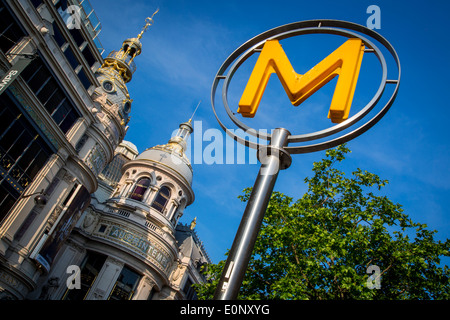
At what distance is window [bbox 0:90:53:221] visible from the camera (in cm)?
2025

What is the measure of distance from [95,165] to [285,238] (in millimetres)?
18851

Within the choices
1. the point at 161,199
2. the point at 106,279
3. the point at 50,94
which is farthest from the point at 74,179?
the point at 161,199

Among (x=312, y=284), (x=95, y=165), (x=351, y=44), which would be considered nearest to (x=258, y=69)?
(x=351, y=44)

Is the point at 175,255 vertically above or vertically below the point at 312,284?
above

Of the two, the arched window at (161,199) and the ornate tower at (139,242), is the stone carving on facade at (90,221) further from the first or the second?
the arched window at (161,199)

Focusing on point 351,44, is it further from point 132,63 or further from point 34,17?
→ point 132,63

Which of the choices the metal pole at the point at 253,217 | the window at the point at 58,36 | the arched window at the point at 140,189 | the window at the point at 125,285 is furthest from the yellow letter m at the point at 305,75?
the arched window at the point at 140,189

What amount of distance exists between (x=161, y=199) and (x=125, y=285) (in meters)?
10.7

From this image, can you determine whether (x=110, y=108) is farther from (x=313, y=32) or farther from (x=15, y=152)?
(x=313, y=32)

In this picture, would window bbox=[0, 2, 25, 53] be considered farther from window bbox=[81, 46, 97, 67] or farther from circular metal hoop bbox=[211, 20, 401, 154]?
circular metal hoop bbox=[211, 20, 401, 154]

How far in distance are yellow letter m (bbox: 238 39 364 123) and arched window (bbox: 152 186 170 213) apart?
3614 cm

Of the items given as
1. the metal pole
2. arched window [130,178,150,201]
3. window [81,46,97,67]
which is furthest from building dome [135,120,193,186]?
the metal pole

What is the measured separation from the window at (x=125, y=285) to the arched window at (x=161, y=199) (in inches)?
318
